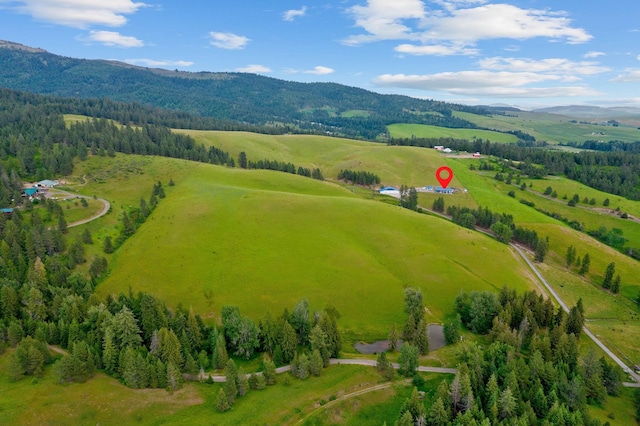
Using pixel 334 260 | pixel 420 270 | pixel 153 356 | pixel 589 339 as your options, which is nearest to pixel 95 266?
pixel 153 356

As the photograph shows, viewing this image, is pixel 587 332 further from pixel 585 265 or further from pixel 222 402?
pixel 222 402

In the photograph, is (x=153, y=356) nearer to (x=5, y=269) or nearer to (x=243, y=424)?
(x=243, y=424)

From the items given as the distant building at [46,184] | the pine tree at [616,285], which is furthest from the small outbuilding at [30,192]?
the pine tree at [616,285]

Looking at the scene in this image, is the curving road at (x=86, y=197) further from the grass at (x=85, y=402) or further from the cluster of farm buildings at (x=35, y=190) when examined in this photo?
the grass at (x=85, y=402)

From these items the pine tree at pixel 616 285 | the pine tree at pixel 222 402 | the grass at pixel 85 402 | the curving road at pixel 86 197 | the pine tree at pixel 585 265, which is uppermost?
the curving road at pixel 86 197

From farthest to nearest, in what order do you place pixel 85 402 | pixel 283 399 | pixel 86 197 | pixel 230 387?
pixel 86 197 < pixel 283 399 < pixel 230 387 < pixel 85 402

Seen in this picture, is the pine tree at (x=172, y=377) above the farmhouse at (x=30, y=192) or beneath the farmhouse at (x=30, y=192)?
beneath

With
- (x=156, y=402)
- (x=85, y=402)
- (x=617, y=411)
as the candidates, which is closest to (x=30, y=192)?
(x=85, y=402)

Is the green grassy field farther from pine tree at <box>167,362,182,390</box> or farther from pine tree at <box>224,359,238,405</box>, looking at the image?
pine tree at <box>224,359,238,405</box>
